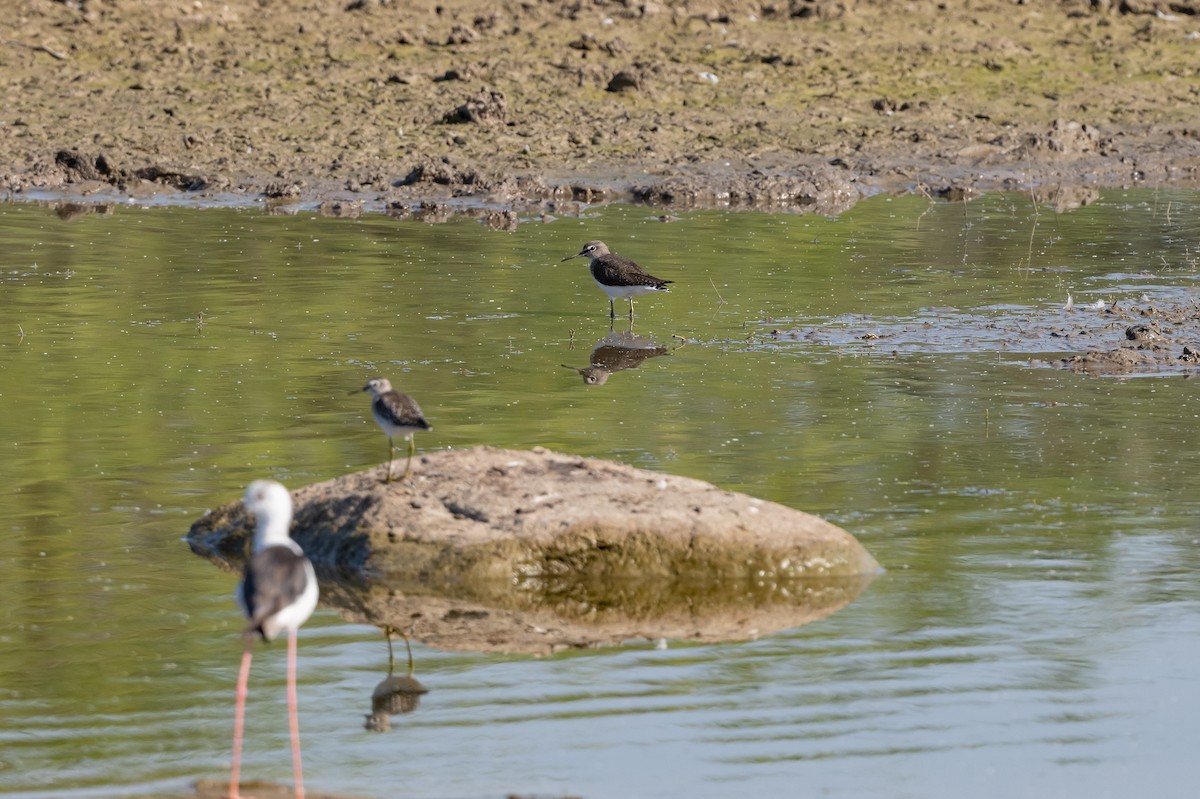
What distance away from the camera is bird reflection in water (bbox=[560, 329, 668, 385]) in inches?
605

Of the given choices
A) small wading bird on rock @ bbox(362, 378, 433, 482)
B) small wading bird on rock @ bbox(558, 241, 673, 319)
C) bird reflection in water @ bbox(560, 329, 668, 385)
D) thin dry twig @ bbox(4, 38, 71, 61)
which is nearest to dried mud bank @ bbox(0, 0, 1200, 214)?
thin dry twig @ bbox(4, 38, 71, 61)

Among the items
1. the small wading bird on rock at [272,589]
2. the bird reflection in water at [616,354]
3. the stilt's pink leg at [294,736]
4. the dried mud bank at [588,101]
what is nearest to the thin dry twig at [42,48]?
the dried mud bank at [588,101]

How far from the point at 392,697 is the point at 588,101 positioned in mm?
20882

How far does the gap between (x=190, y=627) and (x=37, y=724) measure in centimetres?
140

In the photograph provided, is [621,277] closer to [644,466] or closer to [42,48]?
[644,466]

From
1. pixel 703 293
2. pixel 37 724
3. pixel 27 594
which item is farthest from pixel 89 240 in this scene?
pixel 37 724

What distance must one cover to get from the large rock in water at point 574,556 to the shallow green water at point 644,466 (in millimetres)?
384

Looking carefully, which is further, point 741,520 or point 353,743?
point 741,520

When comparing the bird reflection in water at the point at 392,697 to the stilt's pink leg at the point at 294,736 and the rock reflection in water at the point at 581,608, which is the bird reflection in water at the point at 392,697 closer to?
the rock reflection in water at the point at 581,608

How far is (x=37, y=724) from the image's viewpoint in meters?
7.96

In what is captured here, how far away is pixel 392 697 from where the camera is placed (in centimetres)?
830

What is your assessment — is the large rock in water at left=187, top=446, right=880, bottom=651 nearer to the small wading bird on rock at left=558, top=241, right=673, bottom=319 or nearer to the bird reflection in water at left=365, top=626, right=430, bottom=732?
the bird reflection in water at left=365, top=626, right=430, bottom=732

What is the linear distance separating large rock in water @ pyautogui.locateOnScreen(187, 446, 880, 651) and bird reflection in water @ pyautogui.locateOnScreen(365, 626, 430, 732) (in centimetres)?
69

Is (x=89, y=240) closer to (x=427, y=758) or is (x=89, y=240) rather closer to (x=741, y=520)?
(x=741, y=520)
